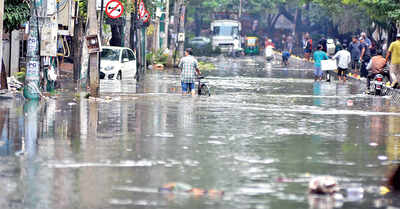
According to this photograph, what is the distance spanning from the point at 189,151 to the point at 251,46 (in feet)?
247

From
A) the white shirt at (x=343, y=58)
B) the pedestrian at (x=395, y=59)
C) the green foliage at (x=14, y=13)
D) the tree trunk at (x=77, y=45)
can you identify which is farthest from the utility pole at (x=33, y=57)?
the white shirt at (x=343, y=58)

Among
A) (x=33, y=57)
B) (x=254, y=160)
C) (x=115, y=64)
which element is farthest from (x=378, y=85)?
(x=254, y=160)

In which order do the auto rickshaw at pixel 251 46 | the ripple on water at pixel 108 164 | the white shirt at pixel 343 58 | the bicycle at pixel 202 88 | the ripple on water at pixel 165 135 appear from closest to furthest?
1. the ripple on water at pixel 108 164
2. the ripple on water at pixel 165 135
3. the bicycle at pixel 202 88
4. the white shirt at pixel 343 58
5. the auto rickshaw at pixel 251 46

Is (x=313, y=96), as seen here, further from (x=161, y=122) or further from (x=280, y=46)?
(x=280, y=46)

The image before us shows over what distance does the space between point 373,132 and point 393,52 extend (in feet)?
42.7

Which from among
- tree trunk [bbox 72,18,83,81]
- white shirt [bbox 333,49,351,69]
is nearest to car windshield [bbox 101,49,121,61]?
tree trunk [bbox 72,18,83,81]

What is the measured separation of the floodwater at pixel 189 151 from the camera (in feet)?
29.7

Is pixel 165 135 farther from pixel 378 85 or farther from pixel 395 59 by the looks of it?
pixel 395 59

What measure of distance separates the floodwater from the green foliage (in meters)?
2.47

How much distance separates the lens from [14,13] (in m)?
23.5

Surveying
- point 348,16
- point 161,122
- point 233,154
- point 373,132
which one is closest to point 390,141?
point 373,132

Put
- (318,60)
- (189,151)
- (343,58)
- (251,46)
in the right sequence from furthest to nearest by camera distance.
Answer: (251,46) → (318,60) → (343,58) → (189,151)

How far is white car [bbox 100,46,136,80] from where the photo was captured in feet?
112

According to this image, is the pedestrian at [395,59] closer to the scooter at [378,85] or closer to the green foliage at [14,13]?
the scooter at [378,85]
